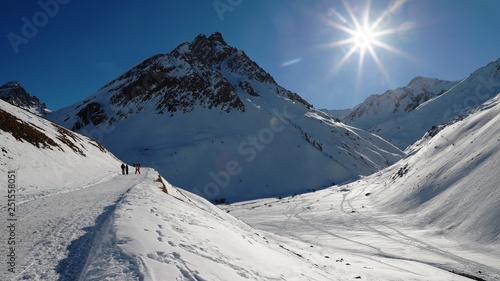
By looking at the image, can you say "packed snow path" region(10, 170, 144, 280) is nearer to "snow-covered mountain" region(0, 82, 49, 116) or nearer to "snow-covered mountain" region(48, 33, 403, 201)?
"snow-covered mountain" region(48, 33, 403, 201)

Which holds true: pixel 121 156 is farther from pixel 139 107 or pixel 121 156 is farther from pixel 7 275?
pixel 7 275

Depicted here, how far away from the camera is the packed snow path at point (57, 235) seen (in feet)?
21.9

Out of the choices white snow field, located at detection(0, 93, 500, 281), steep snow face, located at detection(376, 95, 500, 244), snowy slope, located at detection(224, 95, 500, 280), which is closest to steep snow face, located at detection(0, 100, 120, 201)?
white snow field, located at detection(0, 93, 500, 281)

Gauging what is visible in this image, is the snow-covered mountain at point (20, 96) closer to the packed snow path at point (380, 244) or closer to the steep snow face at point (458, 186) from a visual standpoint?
the packed snow path at point (380, 244)

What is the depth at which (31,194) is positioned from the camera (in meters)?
18.0

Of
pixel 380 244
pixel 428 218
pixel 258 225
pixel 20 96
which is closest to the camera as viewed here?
pixel 380 244

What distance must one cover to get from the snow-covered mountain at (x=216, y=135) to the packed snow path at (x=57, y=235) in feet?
170

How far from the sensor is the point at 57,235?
9062mm
